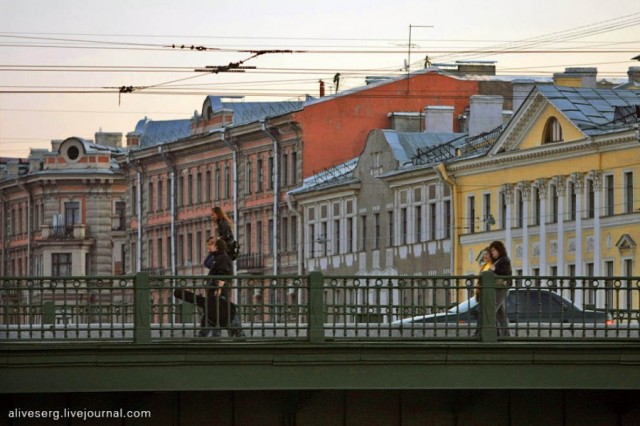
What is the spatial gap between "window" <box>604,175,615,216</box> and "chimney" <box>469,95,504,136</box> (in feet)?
37.3

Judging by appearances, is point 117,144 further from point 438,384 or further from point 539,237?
point 438,384

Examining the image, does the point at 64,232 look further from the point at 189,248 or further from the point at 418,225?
the point at 418,225

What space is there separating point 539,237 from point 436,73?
16034mm

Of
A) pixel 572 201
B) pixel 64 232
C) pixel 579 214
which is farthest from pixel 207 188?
pixel 579 214

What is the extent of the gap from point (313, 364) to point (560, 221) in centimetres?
3500

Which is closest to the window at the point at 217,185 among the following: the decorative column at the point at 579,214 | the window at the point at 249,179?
the window at the point at 249,179

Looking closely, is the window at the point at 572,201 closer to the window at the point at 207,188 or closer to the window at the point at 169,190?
the window at the point at 207,188

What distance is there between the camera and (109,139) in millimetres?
113938

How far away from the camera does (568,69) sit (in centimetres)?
6347

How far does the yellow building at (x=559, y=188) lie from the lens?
53.8 m

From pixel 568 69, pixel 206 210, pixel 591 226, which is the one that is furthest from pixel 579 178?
pixel 206 210

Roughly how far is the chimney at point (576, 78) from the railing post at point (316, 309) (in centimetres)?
3981

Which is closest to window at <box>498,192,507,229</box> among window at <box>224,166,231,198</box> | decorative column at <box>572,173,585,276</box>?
decorative column at <box>572,173,585,276</box>

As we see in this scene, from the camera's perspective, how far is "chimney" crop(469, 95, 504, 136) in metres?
65.8
